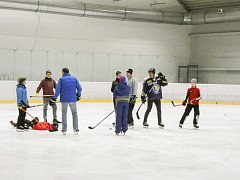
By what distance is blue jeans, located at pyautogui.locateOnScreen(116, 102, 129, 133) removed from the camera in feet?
34.8

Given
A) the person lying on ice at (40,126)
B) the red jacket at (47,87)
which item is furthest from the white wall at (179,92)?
the person lying on ice at (40,126)

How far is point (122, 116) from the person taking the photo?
423 inches

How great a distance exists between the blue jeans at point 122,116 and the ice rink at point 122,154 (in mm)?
280

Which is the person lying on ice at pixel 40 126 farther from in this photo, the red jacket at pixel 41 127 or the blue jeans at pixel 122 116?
the blue jeans at pixel 122 116

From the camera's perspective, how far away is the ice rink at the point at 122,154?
6.39 metres

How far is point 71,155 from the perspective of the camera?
25.8 feet

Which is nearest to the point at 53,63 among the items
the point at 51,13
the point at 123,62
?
the point at 51,13

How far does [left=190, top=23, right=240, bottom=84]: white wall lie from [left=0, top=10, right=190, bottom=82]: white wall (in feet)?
2.73

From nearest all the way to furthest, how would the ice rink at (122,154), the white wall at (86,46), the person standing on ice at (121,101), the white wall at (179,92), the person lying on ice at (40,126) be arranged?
the ice rink at (122,154)
the person standing on ice at (121,101)
the person lying on ice at (40,126)
the white wall at (179,92)
the white wall at (86,46)

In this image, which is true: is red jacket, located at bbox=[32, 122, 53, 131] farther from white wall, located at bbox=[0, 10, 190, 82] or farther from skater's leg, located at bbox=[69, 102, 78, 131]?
white wall, located at bbox=[0, 10, 190, 82]

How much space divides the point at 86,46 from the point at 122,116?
17.0m

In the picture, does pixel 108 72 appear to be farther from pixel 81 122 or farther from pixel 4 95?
pixel 81 122

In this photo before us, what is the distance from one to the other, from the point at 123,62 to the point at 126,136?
17.4 m

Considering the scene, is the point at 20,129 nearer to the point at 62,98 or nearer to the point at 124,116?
the point at 62,98
